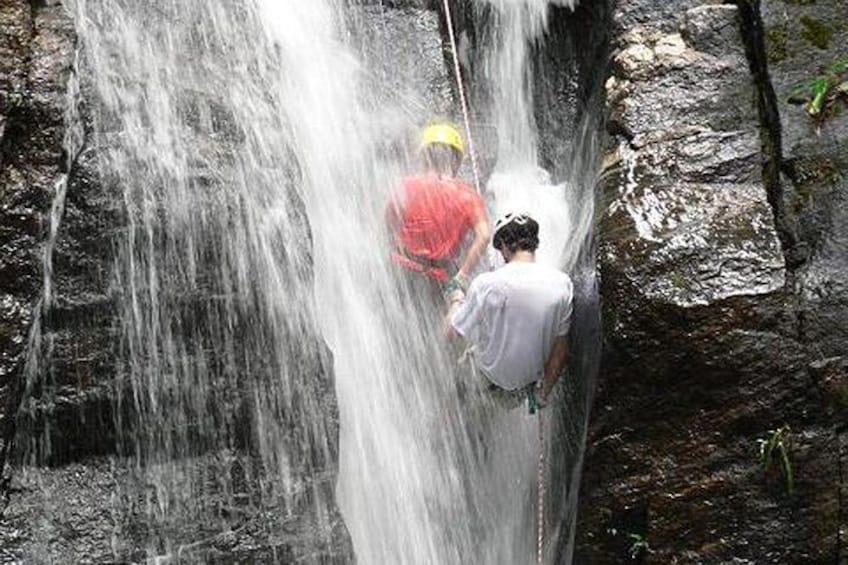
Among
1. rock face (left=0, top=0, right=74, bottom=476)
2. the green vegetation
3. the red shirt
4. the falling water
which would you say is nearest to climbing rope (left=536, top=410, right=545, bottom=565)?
the falling water

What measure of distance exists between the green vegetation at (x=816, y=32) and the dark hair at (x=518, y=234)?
2.36 metres

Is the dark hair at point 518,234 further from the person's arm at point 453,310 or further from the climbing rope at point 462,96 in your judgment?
the climbing rope at point 462,96

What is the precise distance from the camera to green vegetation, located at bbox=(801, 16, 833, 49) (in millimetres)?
7211

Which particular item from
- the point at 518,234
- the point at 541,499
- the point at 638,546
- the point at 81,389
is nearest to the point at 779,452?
the point at 638,546

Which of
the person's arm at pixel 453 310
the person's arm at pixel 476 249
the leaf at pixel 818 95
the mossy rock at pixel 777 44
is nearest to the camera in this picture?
the leaf at pixel 818 95

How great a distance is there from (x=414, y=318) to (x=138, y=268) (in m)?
2.33

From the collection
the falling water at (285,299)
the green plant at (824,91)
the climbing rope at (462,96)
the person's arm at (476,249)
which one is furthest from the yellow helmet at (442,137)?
the green plant at (824,91)

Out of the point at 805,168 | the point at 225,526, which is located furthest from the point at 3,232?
the point at 805,168

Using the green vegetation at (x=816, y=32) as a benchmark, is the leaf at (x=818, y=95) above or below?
below

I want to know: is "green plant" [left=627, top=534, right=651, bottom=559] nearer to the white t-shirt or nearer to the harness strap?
the white t-shirt

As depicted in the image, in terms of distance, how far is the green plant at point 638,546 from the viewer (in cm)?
620

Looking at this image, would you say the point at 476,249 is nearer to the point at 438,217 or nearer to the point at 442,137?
the point at 438,217

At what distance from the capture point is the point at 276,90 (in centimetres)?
816

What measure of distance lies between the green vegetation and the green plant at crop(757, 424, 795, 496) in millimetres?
2804
